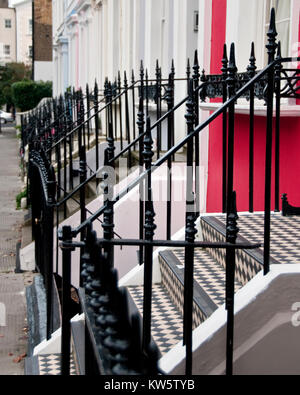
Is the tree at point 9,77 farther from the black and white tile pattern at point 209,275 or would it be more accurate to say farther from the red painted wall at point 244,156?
the black and white tile pattern at point 209,275

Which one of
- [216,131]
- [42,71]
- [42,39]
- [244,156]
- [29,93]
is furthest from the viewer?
[42,71]

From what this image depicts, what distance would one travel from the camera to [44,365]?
4746 millimetres

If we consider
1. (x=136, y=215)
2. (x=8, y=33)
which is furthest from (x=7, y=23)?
(x=136, y=215)

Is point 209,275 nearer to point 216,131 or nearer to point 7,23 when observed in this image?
point 216,131

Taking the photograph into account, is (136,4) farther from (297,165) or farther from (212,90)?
(297,165)

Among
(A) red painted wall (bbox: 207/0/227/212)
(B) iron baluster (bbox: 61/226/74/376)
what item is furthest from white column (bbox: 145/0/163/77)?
(B) iron baluster (bbox: 61/226/74/376)

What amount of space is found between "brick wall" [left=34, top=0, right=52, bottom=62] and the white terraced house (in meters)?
Result: 36.6

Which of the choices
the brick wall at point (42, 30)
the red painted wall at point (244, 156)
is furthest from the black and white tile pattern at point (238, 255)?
the brick wall at point (42, 30)

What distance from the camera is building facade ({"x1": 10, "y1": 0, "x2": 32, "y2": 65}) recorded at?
247ft

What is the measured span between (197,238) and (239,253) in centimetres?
102

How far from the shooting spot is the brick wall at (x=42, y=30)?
44044 mm

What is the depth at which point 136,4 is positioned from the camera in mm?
11297
